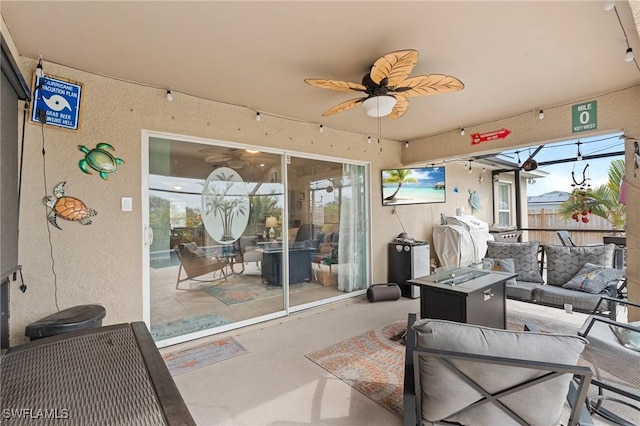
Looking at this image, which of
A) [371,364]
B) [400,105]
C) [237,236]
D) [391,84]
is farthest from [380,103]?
[371,364]

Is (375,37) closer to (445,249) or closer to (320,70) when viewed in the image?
(320,70)

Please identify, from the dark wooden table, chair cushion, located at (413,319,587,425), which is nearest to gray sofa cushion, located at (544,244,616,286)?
the dark wooden table

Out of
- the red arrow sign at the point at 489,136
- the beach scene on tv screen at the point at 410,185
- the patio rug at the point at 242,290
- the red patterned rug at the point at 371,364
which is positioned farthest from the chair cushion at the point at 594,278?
the patio rug at the point at 242,290

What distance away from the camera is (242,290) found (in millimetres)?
3811

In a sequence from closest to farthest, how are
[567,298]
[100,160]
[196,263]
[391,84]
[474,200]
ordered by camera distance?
[391,84] → [100,160] → [567,298] → [196,263] → [474,200]

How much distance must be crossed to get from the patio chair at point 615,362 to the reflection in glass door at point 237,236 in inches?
121

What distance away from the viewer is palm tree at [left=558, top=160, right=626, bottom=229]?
5.19 m

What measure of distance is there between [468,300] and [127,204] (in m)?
3.47

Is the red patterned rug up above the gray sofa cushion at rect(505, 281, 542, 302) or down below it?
below

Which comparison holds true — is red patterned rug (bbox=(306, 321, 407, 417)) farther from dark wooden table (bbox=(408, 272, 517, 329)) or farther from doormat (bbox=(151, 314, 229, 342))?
doormat (bbox=(151, 314, 229, 342))

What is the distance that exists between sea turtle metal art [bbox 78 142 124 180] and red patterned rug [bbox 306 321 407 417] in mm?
2664

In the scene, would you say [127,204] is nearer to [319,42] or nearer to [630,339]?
[319,42]

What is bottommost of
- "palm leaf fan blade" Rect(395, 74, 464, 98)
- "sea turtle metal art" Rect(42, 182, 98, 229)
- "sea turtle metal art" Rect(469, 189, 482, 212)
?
"sea turtle metal art" Rect(42, 182, 98, 229)

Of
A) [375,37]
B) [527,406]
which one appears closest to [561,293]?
[527,406]
